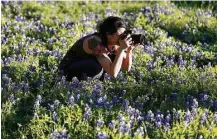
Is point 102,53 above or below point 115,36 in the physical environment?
below

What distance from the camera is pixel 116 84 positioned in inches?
204

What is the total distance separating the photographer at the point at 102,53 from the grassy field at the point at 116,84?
5.3 inches

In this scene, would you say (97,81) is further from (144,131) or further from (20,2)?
(20,2)

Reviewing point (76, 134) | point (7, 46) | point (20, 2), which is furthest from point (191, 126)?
point (20, 2)

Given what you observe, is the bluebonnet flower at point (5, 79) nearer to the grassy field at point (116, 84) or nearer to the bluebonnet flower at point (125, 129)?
the grassy field at point (116, 84)

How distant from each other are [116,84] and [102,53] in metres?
0.38

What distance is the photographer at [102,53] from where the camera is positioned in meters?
4.82

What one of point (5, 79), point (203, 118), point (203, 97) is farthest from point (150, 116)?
point (5, 79)

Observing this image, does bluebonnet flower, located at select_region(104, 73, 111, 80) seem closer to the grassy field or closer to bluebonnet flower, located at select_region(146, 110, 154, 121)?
the grassy field

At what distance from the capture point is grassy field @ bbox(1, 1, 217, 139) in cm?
420

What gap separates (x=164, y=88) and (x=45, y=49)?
1.82 m

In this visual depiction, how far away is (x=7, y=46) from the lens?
20.5 feet

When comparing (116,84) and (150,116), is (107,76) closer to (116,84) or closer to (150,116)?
(116,84)

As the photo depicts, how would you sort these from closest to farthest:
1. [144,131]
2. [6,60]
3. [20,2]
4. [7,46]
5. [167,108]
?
[144,131], [167,108], [6,60], [7,46], [20,2]
